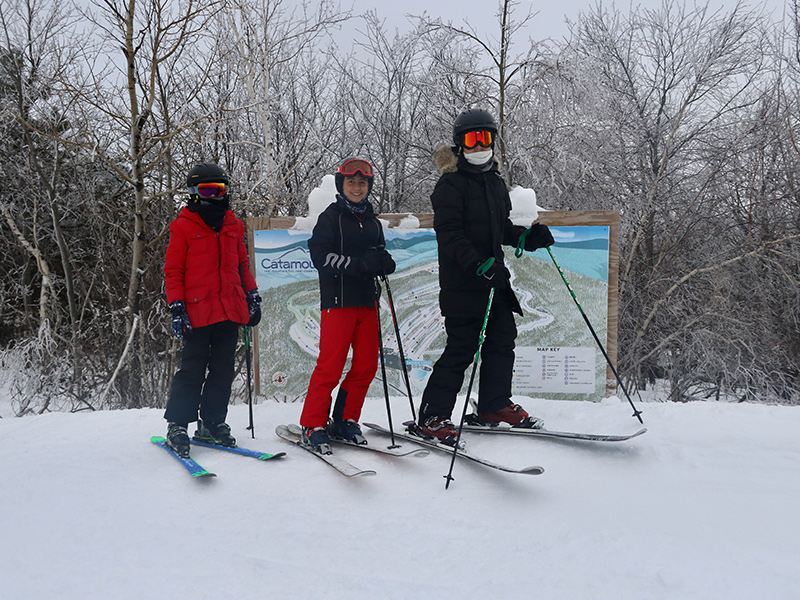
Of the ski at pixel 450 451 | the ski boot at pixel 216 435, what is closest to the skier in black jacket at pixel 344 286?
the ski at pixel 450 451

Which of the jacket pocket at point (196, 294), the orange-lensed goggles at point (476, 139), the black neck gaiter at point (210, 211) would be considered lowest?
the jacket pocket at point (196, 294)

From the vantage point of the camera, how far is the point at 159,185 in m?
8.60

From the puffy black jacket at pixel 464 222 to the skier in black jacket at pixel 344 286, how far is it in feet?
1.33

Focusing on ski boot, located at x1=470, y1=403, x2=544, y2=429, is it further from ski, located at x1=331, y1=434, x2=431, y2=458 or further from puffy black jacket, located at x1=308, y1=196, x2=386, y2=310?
puffy black jacket, located at x1=308, y1=196, x2=386, y2=310

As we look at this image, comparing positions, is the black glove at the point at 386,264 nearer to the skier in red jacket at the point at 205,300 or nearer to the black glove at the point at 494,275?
the black glove at the point at 494,275

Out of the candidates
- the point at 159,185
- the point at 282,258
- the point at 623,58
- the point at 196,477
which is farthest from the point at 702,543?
the point at 623,58

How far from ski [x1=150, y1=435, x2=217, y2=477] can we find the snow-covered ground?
Answer: 0.05 meters

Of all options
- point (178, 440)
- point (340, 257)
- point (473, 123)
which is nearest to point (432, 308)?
point (340, 257)

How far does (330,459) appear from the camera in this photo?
3.19 metres

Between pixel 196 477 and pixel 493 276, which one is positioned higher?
pixel 493 276

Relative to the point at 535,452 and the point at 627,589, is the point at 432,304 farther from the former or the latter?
the point at 627,589

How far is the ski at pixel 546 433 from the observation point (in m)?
3.24

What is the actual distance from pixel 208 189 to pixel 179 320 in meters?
0.82

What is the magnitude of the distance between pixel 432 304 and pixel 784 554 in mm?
3448
